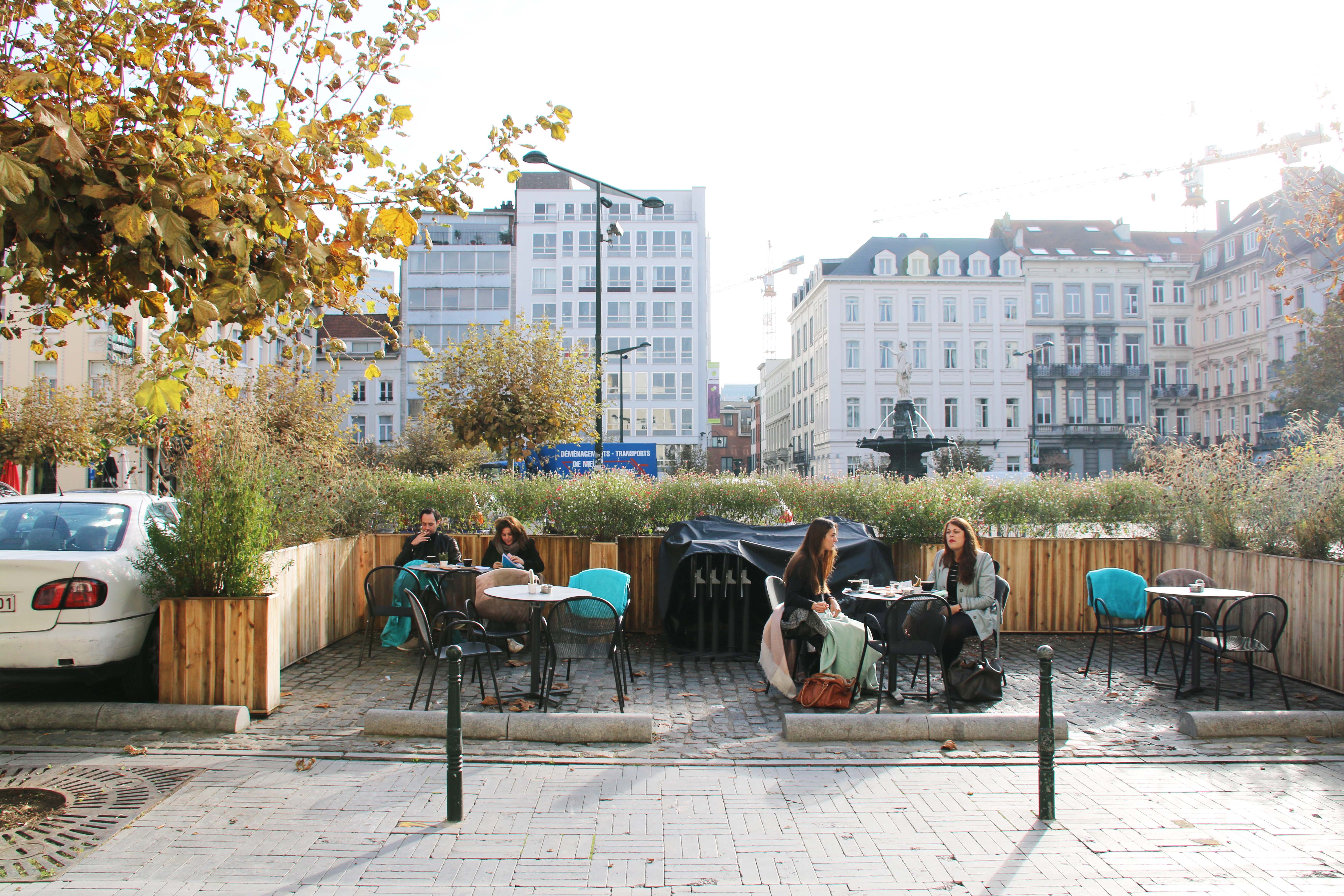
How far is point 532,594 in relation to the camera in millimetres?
7359

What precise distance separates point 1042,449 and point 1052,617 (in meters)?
55.5

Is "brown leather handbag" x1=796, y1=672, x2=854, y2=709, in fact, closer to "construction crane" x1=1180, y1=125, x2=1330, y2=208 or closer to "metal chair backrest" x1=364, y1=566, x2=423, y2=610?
"metal chair backrest" x1=364, y1=566, x2=423, y2=610

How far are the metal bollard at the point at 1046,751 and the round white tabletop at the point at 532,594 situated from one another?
11.2 ft

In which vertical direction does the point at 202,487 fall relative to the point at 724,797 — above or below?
above

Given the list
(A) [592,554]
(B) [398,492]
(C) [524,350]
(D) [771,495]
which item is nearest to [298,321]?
(A) [592,554]

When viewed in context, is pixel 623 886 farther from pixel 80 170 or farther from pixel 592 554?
pixel 592 554

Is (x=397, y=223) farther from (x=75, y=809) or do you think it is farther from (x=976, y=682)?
(x=976, y=682)

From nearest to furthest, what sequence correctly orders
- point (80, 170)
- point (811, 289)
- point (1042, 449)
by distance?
point (80, 170) < point (1042, 449) < point (811, 289)

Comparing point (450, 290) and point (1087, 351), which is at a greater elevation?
point (450, 290)

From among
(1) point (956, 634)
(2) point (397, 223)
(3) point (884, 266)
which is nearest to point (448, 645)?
(2) point (397, 223)

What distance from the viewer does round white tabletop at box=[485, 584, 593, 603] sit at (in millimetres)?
7102

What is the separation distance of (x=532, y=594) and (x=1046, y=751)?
4245 millimetres

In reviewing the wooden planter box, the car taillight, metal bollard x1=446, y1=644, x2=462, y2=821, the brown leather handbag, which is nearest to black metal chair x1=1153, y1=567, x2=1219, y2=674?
the brown leather handbag

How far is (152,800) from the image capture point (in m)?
5.01
